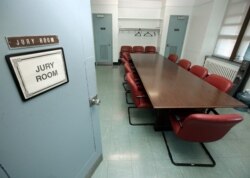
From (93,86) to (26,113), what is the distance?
55 centimetres

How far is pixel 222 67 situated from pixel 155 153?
316 cm

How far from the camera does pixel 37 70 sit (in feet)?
2.10

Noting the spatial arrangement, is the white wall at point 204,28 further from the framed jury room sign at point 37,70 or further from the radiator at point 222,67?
the framed jury room sign at point 37,70

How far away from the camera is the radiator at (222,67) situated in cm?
316

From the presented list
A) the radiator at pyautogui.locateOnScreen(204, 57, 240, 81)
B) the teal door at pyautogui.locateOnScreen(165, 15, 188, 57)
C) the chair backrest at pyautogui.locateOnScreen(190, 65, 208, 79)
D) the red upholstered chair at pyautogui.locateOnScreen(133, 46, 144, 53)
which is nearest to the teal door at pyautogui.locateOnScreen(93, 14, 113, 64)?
the red upholstered chair at pyautogui.locateOnScreen(133, 46, 144, 53)

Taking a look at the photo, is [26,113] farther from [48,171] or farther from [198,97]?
[198,97]

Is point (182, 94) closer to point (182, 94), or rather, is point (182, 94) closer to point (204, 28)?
point (182, 94)

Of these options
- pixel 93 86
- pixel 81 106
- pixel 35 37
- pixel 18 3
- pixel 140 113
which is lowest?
pixel 140 113

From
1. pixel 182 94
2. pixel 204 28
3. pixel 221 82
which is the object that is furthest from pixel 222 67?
pixel 182 94

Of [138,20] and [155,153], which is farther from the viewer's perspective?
[138,20]

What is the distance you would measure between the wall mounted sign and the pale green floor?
4.42 ft

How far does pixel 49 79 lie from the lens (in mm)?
713

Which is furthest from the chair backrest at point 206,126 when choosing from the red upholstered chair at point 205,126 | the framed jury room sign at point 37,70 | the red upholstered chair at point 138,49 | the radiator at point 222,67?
the red upholstered chair at point 138,49

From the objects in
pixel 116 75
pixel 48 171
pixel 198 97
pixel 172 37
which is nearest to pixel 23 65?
pixel 48 171
